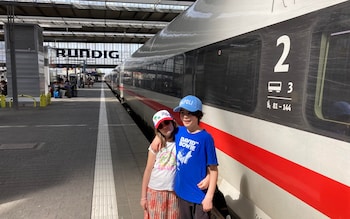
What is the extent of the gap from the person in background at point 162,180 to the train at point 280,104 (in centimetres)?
83

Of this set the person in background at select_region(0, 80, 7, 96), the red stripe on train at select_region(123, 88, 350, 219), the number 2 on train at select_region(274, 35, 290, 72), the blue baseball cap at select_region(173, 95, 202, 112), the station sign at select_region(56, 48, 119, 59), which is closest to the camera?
the red stripe on train at select_region(123, 88, 350, 219)

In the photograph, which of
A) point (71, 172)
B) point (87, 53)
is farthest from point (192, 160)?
point (87, 53)

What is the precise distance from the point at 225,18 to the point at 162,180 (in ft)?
6.97

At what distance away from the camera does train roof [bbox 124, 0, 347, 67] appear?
2652 millimetres

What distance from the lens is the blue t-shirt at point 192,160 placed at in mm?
2574

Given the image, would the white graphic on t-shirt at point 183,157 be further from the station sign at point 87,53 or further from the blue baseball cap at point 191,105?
the station sign at point 87,53

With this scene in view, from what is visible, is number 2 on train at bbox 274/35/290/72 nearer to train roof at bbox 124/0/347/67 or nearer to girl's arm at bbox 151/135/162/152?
train roof at bbox 124/0/347/67

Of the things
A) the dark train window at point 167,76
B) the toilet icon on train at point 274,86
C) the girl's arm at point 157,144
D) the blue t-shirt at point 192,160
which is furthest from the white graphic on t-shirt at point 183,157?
the dark train window at point 167,76

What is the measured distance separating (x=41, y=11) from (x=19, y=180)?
17012 mm

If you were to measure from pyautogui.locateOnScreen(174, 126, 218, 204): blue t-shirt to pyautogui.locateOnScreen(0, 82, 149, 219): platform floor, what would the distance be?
1729 mm

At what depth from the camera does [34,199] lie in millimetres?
4812

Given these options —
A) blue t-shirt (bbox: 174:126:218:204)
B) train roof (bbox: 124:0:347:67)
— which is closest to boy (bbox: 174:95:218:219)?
blue t-shirt (bbox: 174:126:218:204)

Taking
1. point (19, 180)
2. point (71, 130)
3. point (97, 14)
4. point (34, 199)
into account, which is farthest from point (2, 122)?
point (97, 14)

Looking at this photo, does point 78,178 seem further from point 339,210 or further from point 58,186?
point 339,210
